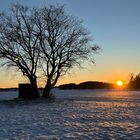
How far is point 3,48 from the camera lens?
4175 cm

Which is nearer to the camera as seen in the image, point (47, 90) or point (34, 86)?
point (34, 86)

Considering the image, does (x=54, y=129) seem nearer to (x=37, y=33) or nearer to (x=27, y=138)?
(x=27, y=138)

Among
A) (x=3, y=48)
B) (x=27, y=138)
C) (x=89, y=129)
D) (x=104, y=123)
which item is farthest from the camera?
(x=3, y=48)

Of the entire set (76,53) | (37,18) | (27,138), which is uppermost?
(37,18)

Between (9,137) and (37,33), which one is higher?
(37,33)

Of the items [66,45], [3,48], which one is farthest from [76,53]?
[3,48]

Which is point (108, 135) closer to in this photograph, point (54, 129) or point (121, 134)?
point (121, 134)

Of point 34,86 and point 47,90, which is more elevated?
point 34,86

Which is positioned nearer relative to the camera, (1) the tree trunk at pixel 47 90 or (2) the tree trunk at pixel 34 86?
(2) the tree trunk at pixel 34 86

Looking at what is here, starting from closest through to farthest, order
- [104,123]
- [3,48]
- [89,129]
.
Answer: [89,129], [104,123], [3,48]

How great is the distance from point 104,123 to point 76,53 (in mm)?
27554

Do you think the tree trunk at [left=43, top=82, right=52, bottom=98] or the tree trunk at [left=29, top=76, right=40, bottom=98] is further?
the tree trunk at [left=43, top=82, right=52, bottom=98]

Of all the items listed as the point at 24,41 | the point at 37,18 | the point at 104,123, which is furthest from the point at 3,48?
the point at 104,123

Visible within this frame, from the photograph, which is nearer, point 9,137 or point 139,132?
point 9,137
